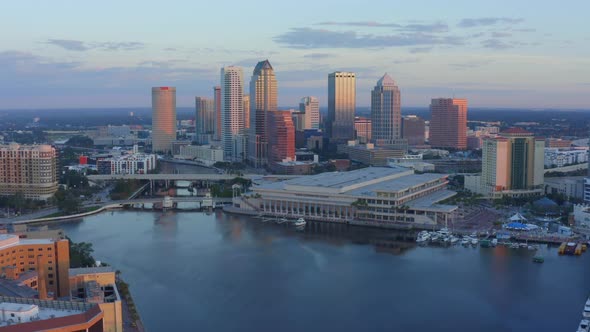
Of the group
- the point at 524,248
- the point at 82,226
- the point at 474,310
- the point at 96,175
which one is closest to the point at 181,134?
the point at 96,175

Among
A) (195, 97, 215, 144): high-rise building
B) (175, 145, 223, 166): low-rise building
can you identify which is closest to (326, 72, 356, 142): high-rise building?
(195, 97, 215, 144): high-rise building

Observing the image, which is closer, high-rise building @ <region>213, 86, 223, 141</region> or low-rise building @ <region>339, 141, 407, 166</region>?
low-rise building @ <region>339, 141, 407, 166</region>

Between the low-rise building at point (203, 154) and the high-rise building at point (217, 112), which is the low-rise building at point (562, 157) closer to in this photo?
the low-rise building at point (203, 154)

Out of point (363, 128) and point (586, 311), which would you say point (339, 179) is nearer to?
point (586, 311)

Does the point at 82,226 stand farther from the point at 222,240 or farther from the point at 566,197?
the point at 566,197

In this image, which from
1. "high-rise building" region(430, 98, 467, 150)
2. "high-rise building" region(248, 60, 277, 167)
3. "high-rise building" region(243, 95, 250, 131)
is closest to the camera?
"high-rise building" region(248, 60, 277, 167)

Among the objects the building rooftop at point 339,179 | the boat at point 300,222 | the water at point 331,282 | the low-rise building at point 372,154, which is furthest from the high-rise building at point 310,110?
the water at point 331,282

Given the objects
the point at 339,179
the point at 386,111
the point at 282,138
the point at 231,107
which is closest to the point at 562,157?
the point at 386,111

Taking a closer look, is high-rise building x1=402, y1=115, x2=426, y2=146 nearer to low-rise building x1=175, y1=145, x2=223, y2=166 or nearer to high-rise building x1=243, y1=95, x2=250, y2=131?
high-rise building x1=243, y1=95, x2=250, y2=131
